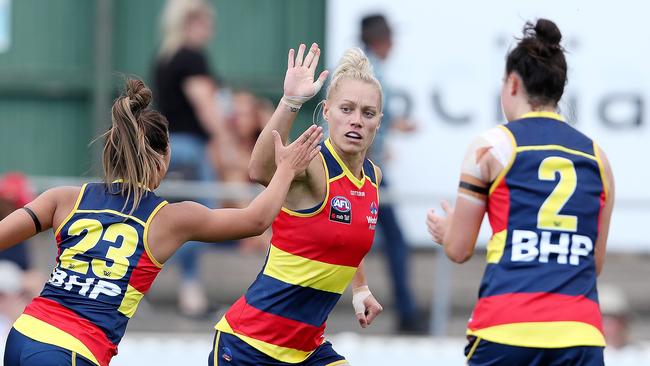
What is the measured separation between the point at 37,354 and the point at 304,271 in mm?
1159

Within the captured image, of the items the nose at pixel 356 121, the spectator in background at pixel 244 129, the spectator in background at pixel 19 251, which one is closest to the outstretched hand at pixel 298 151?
the nose at pixel 356 121

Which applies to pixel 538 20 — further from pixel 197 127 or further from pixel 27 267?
pixel 197 127

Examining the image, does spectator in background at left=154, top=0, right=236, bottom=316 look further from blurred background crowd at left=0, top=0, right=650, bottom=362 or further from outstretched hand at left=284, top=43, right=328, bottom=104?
outstretched hand at left=284, top=43, right=328, bottom=104

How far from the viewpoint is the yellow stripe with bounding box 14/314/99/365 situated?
4.54m

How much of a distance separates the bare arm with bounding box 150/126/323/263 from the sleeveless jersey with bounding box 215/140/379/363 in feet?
0.96

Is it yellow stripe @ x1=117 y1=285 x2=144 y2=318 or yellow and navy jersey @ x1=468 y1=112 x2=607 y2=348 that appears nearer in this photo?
yellow and navy jersey @ x1=468 y1=112 x2=607 y2=348

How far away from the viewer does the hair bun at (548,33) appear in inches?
179

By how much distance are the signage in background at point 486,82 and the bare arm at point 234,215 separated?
19.1 feet

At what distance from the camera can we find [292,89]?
491 centimetres

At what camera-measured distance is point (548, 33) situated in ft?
14.9

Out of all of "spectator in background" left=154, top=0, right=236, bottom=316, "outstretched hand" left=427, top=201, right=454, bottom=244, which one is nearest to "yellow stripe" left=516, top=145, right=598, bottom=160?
"outstretched hand" left=427, top=201, right=454, bottom=244

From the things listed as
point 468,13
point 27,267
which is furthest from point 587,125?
point 27,267

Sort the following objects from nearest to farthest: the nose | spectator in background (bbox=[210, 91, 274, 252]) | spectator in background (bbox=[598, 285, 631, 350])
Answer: the nose → spectator in background (bbox=[598, 285, 631, 350]) → spectator in background (bbox=[210, 91, 274, 252])

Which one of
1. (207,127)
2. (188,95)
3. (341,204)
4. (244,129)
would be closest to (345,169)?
(341,204)
